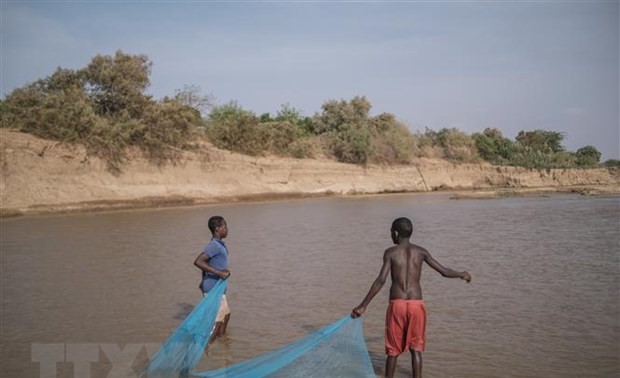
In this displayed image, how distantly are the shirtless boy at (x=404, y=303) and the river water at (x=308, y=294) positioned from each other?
2.21 ft

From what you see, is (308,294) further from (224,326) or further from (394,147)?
(394,147)

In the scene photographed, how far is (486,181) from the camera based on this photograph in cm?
4725

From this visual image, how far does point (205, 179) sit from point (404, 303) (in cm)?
2763

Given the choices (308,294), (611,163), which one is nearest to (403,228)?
(308,294)

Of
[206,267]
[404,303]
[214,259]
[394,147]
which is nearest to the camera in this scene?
[404,303]

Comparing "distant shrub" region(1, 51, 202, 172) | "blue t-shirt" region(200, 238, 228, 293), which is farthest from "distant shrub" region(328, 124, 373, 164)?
"blue t-shirt" region(200, 238, 228, 293)

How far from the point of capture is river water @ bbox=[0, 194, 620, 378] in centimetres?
604

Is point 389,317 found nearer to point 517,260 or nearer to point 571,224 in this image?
point 517,260

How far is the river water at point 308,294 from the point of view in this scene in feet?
19.8

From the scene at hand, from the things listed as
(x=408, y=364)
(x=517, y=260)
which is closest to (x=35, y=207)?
(x=517, y=260)

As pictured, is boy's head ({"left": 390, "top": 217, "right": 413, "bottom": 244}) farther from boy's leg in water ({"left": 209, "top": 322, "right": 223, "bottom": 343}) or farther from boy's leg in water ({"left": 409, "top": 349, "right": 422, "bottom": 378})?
boy's leg in water ({"left": 209, "top": 322, "right": 223, "bottom": 343})

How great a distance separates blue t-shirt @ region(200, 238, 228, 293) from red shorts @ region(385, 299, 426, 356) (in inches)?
83.1

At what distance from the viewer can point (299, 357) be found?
543 centimetres

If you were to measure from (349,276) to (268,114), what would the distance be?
152 feet
